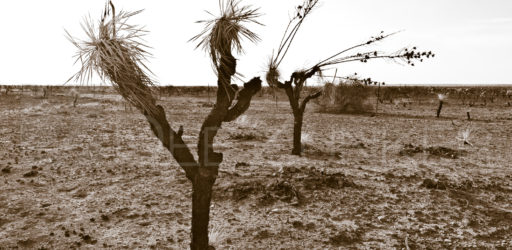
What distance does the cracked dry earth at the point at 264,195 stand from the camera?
20.3ft

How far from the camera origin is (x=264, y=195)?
310 inches

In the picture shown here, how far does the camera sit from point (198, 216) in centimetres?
502

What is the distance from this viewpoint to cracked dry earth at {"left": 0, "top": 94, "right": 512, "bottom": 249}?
6.19 meters

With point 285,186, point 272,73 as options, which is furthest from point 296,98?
point 285,186

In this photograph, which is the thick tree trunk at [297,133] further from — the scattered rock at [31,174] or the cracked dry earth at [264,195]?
the scattered rock at [31,174]

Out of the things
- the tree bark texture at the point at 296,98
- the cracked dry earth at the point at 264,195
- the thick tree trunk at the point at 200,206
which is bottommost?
the cracked dry earth at the point at 264,195

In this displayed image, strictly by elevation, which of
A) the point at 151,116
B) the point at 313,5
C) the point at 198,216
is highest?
the point at 313,5

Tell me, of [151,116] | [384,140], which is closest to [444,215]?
[151,116]

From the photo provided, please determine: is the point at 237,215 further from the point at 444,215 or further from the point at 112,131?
the point at 112,131

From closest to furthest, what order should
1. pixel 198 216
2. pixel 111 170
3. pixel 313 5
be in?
pixel 198 216
pixel 313 5
pixel 111 170

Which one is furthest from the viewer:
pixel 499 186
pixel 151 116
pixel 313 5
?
pixel 499 186

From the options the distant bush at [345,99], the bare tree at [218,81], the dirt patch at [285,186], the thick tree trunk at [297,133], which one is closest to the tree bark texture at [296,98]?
the thick tree trunk at [297,133]

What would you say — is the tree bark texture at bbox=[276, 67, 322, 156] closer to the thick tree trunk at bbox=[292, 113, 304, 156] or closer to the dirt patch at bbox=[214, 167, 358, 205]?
the thick tree trunk at bbox=[292, 113, 304, 156]

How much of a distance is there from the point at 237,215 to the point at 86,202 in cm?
294
